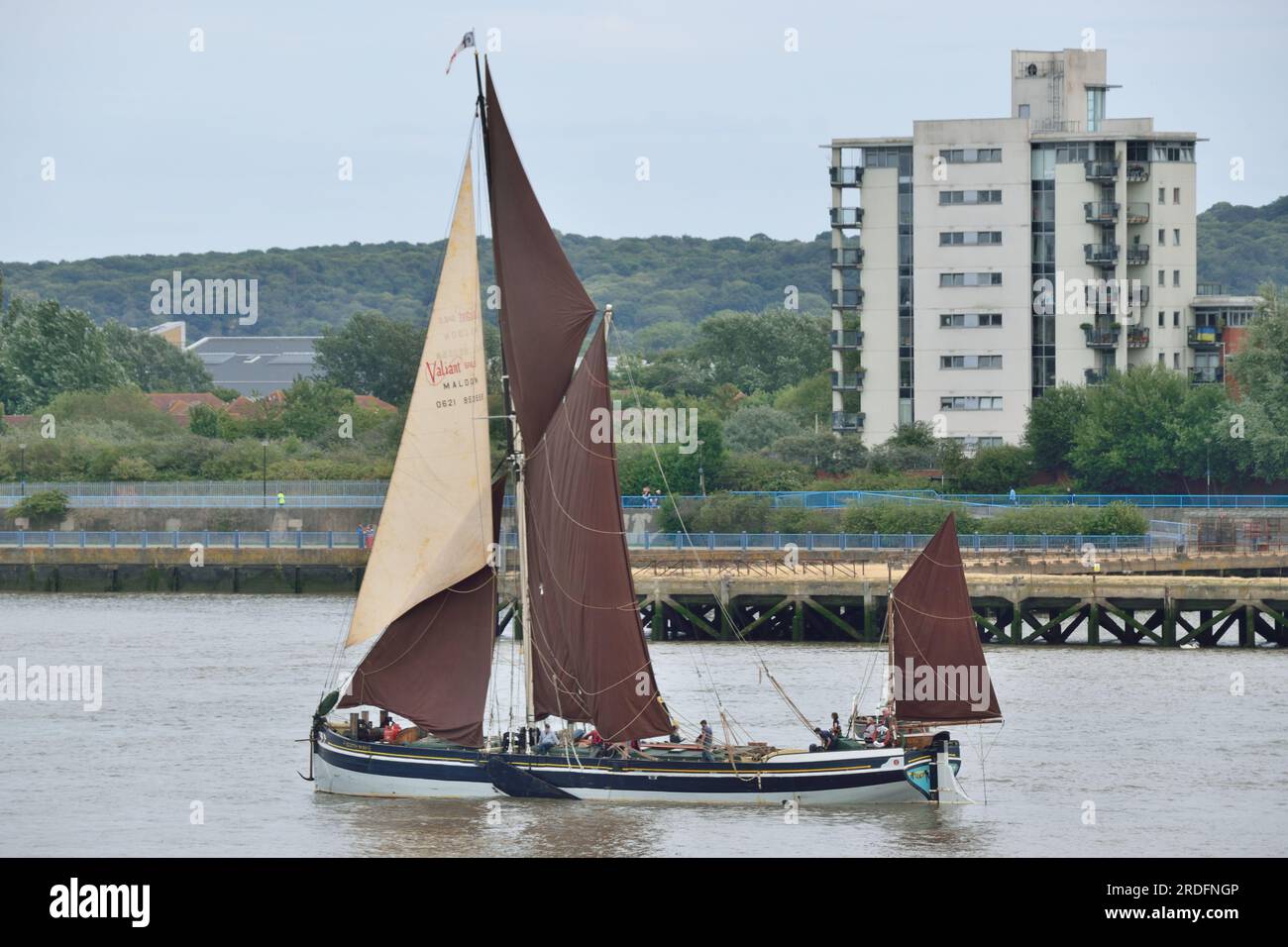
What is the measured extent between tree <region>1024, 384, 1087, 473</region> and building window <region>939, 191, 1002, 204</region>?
1314 centimetres

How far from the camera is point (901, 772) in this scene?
43.9m

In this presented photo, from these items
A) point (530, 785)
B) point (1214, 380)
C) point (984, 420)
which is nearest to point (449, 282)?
point (530, 785)

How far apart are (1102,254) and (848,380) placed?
1606 centimetres

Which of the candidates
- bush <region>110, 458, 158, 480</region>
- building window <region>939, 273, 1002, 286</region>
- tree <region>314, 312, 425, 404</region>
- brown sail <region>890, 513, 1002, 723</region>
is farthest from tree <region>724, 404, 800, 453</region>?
brown sail <region>890, 513, 1002, 723</region>

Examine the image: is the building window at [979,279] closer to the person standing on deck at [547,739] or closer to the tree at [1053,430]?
the tree at [1053,430]

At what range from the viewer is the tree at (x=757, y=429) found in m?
130

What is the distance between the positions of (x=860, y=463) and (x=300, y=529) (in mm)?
29646

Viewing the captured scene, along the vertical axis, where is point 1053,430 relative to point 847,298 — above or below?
below

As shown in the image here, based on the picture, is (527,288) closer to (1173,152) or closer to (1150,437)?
(1150,437)

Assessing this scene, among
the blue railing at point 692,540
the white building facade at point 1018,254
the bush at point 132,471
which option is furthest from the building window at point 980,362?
the bush at point 132,471

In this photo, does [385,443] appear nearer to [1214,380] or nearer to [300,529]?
[300,529]

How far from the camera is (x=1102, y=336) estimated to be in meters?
120

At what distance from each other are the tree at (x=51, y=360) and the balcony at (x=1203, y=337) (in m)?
78.6

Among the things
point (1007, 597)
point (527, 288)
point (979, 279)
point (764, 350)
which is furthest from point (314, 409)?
point (527, 288)
